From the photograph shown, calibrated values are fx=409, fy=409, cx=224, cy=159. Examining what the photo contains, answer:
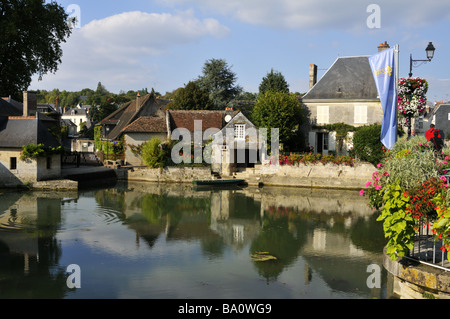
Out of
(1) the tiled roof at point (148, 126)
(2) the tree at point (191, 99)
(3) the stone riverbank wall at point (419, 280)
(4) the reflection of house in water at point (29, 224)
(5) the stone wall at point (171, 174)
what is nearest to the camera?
(3) the stone riverbank wall at point (419, 280)

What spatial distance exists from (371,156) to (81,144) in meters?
29.4

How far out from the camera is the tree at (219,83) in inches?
1483

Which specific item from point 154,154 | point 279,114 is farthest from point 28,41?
point 279,114

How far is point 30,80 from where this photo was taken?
98.2ft

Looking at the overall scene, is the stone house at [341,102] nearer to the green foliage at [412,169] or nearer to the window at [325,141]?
the window at [325,141]

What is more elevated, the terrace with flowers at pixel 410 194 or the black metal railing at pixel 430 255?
the terrace with flowers at pixel 410 194

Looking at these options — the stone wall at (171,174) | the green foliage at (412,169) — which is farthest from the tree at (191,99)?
the green foliage at (412,169)

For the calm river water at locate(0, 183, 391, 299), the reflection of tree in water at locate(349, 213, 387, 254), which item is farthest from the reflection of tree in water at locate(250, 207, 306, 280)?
the reflection of tree in water at locate(349, 213, 387, 254)

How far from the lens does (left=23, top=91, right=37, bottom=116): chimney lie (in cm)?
2362

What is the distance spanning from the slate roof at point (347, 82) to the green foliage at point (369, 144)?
3.65 metres

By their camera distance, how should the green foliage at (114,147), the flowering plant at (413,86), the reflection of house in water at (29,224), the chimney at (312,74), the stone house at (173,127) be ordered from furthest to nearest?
the chimney at (312,74) → the green foliage at (114,147) → the stone house at (173,127) → the flowering plant at (413,86) → the reflection of house in water at (29,224)

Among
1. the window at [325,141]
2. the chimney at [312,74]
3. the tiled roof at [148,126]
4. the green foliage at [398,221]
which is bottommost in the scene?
the green foliage at [398,221]
